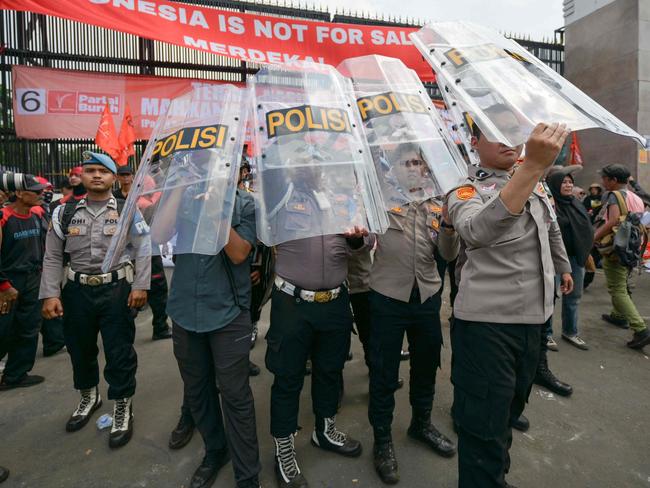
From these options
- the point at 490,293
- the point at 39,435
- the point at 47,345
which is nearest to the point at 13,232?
the point at 47,345

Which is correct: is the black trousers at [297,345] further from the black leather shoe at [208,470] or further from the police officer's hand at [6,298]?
the police officer's hand at [6,298]

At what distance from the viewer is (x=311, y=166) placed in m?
1.55

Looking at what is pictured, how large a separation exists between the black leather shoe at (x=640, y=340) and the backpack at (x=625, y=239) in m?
0.70

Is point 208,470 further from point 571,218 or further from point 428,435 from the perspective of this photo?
point 571,218

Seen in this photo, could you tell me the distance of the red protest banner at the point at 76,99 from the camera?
18.7 ft

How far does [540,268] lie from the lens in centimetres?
160

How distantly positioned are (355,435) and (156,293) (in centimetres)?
298

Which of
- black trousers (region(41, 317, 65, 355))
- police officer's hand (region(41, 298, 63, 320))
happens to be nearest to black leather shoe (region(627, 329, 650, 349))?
police officer's hand (region(41, 298, 63, 320))

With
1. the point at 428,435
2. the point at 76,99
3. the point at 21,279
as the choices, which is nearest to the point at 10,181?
the point at 21,279

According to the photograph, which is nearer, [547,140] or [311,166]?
[547,140]

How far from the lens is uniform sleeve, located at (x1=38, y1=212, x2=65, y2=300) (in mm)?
2615

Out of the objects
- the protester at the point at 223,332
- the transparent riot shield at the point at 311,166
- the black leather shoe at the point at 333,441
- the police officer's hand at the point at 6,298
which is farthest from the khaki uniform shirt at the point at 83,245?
the black leather shoe at the point at 333,441

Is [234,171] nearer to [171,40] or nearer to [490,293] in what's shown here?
[490,293]

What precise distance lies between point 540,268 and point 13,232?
4.14 metres
